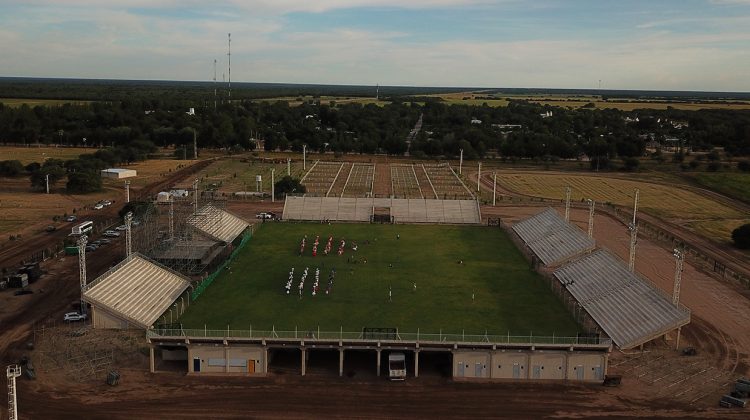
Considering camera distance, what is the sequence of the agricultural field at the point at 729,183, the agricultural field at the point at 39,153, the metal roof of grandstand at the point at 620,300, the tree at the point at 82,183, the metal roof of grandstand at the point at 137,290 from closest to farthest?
the metal roof of grandstand at the point at 620,300 < the metal roof of grandstand at the point at 137,290 < the tree at the point at 82,183 < the agricultural field at the point at 729,183 < the agricultural field at the point at 39,153

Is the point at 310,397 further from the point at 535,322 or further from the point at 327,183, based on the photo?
the point at 327,183

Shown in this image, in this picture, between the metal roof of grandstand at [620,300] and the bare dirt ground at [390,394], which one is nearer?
the bare dirt ground at [390,394]

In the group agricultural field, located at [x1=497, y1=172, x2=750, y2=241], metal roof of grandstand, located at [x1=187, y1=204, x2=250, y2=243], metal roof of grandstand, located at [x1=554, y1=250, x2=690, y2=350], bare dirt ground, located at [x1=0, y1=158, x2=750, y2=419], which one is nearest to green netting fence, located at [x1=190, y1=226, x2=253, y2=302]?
metal roof of grandstand, located at [x1=187, y1=204, x2=250, y2=243]

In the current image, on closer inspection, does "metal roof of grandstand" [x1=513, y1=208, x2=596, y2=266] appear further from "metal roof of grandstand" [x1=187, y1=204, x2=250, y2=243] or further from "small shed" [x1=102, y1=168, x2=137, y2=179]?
"small shed" [x1=102, y1=168, x2=137, y2=179]

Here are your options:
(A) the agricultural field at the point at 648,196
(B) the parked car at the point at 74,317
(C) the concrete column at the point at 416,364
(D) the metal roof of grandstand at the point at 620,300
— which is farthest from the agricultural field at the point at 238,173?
(C) the concrete column at the point at 416,364

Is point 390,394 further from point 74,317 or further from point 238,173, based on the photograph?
point 238,173

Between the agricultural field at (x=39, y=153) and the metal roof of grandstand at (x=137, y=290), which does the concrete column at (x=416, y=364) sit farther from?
the agricultural field at (x=39, y=153)

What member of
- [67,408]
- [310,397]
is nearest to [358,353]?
[310,397]
